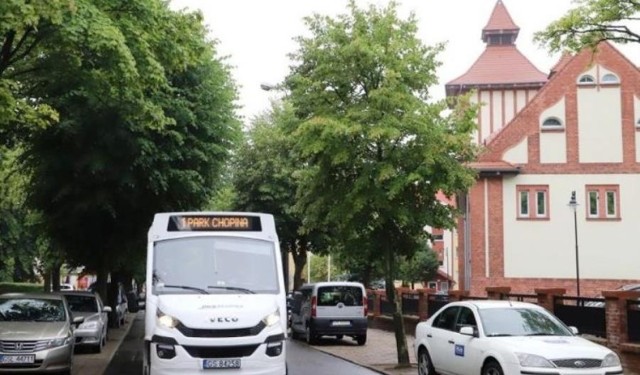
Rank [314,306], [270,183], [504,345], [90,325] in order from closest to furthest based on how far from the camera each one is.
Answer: [504,345], [90,325], [314,306], [270,183]

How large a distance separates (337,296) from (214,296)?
44.0 feet

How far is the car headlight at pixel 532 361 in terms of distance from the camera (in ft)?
34.0

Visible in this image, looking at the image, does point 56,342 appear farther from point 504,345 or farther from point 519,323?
point 519,323

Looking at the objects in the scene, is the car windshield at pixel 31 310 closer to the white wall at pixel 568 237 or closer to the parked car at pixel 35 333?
the parked car at pixel 35 333

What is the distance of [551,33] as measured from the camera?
15.8 meters

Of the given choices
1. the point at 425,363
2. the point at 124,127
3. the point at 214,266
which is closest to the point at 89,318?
the point at 124,127

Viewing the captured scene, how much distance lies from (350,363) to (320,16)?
8.03 m

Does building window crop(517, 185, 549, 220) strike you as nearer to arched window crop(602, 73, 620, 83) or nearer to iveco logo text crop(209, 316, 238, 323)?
arched window crop(602, 73, 620, 83)

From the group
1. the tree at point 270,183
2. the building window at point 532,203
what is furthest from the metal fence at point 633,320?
the building window at point 532,203

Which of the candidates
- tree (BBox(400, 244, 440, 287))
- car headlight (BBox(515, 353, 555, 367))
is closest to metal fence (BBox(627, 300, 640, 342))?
car headlight (BBox(515, 353, 555, 367))

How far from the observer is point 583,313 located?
687 inches

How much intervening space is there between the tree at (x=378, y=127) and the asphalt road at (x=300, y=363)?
1544 millimetres

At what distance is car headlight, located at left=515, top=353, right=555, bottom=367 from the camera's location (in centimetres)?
1038

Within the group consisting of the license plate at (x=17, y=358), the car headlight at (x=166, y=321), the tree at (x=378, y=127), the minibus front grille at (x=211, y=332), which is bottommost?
the license plate at (x=17, y=358)
